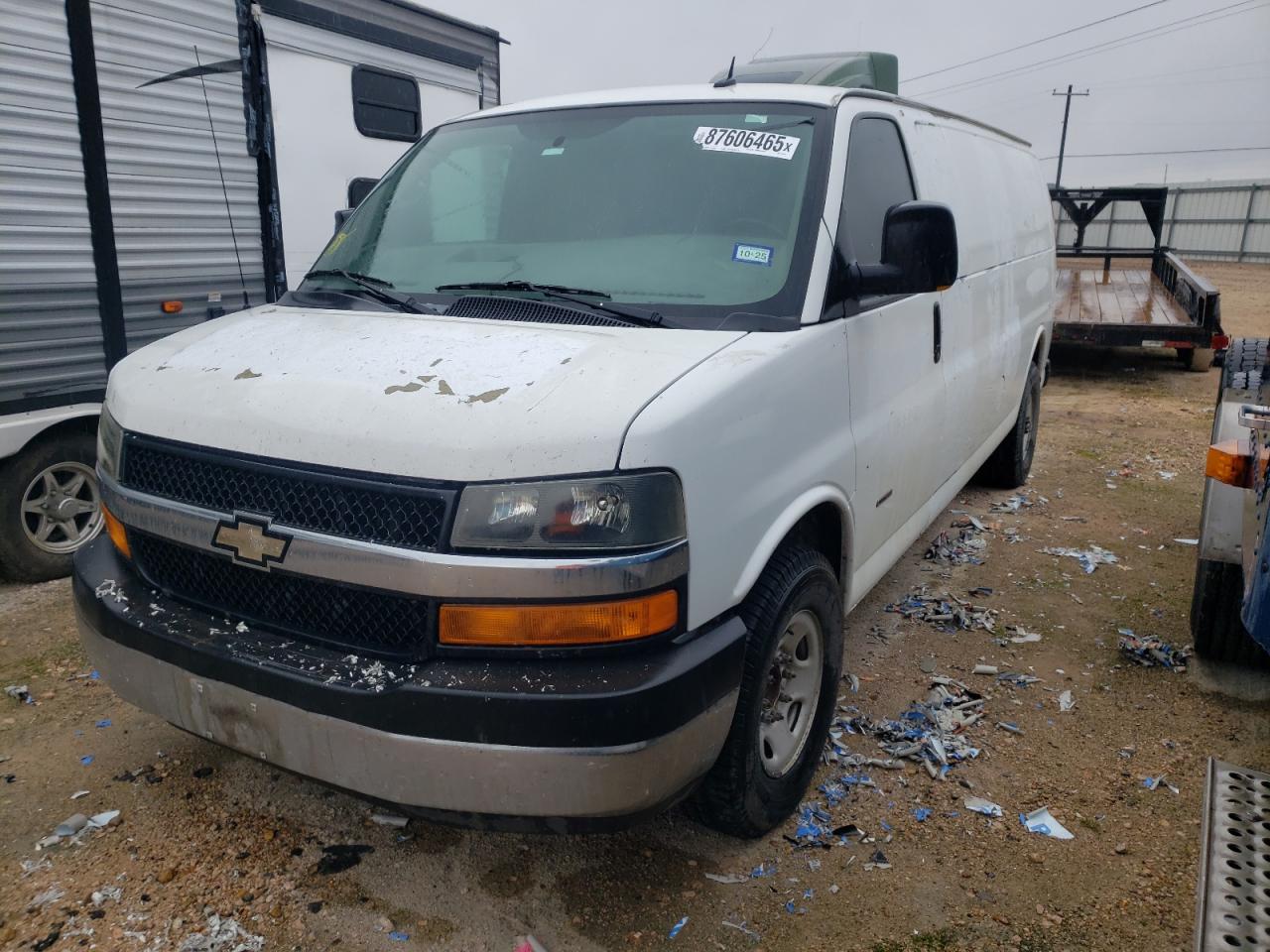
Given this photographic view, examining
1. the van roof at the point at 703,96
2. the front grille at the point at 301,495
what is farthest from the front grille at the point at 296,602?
the van roof at the point at 703,96

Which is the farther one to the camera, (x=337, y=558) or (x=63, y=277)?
(x=63, y=277)

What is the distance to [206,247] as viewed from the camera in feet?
17.9

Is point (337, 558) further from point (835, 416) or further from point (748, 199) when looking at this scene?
point (748, 199)

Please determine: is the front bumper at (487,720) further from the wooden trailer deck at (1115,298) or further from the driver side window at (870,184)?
the wooden trailer deck at (1115,298)

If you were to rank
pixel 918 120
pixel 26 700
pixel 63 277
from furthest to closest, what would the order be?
pixel 63 277, pixel 918 120, pixel 26 700

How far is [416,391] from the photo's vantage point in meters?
2.40

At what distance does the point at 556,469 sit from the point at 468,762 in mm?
693

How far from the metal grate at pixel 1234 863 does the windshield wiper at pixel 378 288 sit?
287 cm

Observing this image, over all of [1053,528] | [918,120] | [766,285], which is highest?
[918,120]

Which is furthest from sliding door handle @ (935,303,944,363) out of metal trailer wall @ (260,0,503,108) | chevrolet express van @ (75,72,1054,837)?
metal trailer wall @ (260,0,503,108)

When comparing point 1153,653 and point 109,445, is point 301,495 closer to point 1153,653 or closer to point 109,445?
point 109,445

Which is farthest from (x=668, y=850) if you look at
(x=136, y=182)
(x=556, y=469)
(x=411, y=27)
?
(x=411, y=27)

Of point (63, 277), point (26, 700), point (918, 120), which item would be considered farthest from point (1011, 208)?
point (26, 700)

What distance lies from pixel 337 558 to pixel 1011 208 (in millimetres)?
4809
